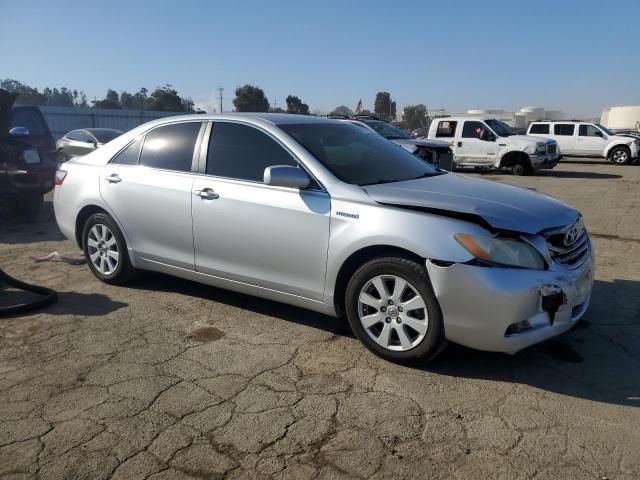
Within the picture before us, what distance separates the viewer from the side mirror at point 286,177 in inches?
155

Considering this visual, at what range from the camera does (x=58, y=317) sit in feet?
15.2

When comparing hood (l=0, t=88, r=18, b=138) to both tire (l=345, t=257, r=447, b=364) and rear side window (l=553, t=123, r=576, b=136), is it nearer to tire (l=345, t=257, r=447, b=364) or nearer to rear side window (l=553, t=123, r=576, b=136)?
tire (l=345, t=257, r=447, b=364)

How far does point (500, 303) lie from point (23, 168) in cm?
794

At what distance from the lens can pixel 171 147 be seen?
498 centimetres

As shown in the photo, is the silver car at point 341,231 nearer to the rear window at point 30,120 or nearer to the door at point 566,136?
the rear window at point 30,120

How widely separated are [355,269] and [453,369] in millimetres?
927

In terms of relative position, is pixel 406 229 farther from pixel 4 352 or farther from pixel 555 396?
pixel 4 352

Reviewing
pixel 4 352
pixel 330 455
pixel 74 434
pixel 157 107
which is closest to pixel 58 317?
pixel 4 352

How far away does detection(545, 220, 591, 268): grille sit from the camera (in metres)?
3.57

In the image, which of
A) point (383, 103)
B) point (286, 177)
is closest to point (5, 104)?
point (286, 177)

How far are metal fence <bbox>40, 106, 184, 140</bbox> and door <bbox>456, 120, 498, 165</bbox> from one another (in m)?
19.9

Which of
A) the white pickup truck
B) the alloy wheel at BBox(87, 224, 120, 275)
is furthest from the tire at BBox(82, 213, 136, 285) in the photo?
the white pickup truck

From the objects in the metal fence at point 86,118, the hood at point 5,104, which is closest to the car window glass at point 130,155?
the hood at point 5,104

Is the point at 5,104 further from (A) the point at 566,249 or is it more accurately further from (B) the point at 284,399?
(A) the point at 566,249
